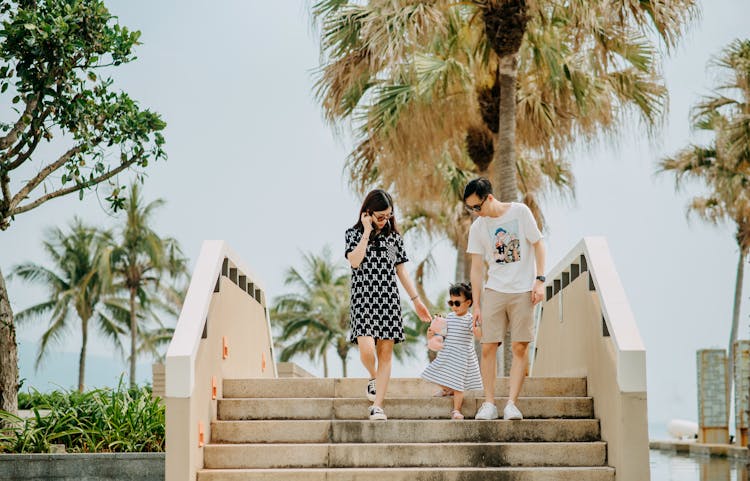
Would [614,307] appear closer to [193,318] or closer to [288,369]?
[193,318]

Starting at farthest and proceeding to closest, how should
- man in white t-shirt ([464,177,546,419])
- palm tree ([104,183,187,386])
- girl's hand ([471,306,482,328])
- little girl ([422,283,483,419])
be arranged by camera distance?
palm tree ([104,183,187,386]), little girl ([422,283,483,419]), girl's hand ([471,306,482,328]), man in white t-shirt ([464,177,546,419])

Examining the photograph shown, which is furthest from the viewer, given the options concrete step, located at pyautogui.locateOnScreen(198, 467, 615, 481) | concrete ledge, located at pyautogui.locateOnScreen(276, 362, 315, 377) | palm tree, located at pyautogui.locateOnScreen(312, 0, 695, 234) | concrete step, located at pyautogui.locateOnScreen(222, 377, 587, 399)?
concrete ledge, located at pyautogui.locateOnScreen(276, 362, 315, 377)

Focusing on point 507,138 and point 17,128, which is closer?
point 17,128

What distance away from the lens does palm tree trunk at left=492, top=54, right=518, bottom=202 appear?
634 inches

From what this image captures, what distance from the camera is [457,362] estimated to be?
853cm

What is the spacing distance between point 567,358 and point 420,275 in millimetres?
21209

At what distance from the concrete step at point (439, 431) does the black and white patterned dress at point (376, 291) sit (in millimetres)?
702

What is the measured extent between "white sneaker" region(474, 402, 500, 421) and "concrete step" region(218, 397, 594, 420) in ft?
0.95

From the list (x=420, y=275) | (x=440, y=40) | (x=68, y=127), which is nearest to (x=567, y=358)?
(x=68, y=127)

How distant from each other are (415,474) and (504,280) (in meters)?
1.69

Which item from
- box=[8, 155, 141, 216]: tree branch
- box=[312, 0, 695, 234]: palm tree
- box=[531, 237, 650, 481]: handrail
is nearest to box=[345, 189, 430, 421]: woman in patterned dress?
box=[531, 237, 650, 481]: handrail

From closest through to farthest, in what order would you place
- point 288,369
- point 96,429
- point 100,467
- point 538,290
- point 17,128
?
point 538,290
point 100,467
point 96,429
point 17,128
point 288,369

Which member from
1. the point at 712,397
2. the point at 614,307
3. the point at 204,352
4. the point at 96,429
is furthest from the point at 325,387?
the point at 712,397

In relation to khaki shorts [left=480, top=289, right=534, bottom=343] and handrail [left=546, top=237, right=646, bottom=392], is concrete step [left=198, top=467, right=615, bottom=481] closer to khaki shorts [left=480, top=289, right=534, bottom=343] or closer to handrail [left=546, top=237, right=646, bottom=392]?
handrail [left=546, top=237, right=646, bottom=392]
